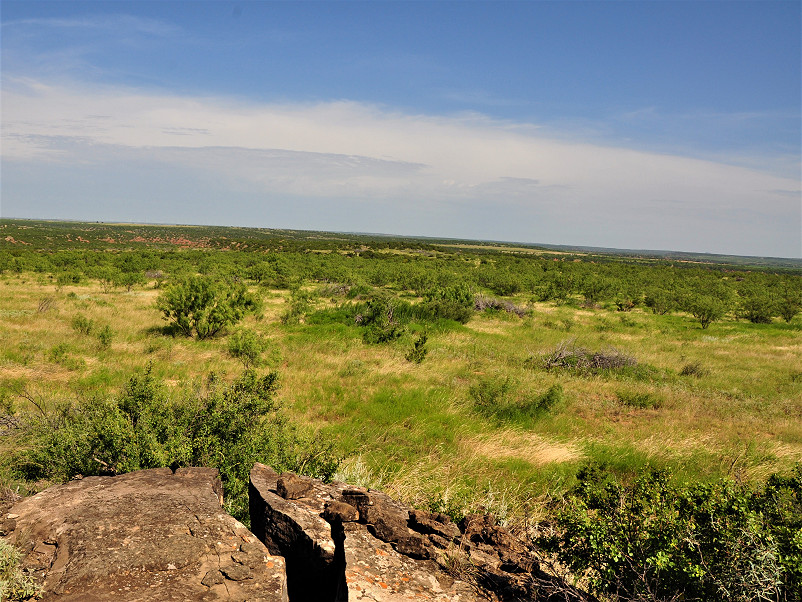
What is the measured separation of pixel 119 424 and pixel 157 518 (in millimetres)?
1667

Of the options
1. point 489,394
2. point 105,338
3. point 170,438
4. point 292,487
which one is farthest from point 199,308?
point 292,487

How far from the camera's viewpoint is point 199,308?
16.7m

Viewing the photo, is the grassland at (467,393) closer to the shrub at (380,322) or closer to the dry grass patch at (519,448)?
the dry grass patch at (519,448)

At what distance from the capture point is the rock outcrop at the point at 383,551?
3182 mm

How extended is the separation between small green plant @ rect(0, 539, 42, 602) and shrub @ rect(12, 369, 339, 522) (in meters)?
1.68

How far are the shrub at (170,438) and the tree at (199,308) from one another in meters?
10.2

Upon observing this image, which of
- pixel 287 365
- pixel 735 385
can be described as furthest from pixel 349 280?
pixel 735 385

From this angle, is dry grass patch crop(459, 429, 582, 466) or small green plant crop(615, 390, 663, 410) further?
small green plant crop(615, 390, 663, 410)

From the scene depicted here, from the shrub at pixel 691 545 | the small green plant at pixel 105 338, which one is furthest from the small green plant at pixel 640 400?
the small green plant at pixel 105 338

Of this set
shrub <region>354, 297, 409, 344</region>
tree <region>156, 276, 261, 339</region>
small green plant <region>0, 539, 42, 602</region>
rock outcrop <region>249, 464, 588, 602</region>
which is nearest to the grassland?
shrub <region>354, 297, 409, 344</region>

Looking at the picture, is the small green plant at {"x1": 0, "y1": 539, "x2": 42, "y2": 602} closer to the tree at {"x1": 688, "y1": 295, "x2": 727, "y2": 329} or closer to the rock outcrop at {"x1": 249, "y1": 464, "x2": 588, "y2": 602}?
the rock outcrop at {"x1": 249, "y1": 464, "x2": 588, "y2": 602}

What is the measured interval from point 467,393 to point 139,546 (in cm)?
831

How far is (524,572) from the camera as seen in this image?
3611 millimetres

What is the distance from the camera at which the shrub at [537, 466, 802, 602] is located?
2.71 meters
